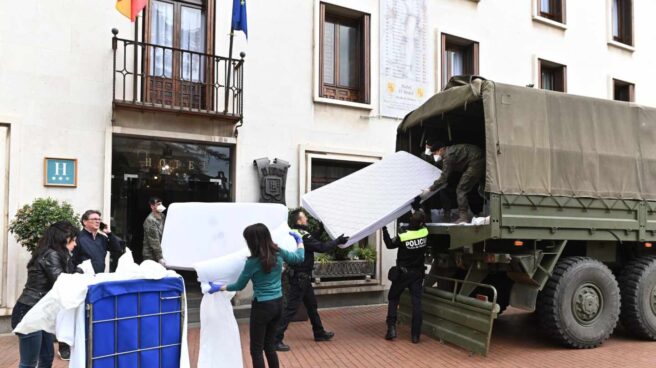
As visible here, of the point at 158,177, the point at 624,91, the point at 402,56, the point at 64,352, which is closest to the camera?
the point at 64,352

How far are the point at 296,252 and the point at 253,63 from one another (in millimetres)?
5084

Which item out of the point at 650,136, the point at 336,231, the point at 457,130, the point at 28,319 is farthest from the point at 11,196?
the point at 650,136

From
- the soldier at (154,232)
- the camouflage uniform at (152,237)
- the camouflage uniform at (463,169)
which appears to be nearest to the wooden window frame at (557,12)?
the camouflage uniform at (463,169)

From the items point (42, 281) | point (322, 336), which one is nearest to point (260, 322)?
point (42, 281)

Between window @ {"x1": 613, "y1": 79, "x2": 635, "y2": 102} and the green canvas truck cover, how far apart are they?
838cm

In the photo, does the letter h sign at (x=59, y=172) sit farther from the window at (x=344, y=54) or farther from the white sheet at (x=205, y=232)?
the window at (x=344, y=54)

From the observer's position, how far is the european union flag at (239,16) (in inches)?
329

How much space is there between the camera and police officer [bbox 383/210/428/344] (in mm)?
6801

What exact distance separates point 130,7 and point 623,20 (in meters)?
13.8

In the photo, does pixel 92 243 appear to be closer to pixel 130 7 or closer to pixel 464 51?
pixel 130 7

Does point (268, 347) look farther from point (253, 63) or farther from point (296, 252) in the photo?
point (253, 63)

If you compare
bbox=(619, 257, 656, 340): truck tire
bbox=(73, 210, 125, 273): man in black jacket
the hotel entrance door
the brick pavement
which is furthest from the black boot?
bbox=(73, 210, 125, 273): man in black jacket

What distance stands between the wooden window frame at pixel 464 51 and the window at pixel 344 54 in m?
2.01

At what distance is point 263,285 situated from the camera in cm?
462
